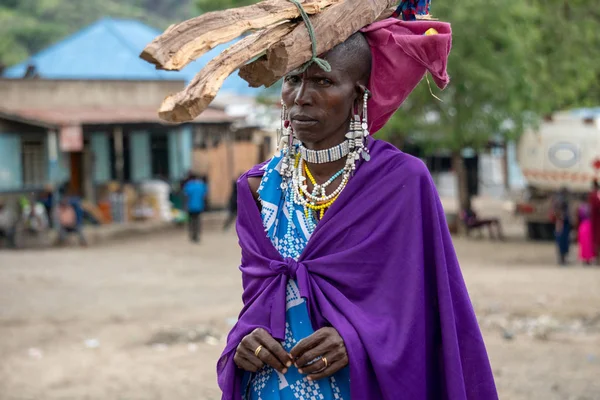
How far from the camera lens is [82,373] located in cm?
785

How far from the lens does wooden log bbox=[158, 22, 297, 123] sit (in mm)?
2336

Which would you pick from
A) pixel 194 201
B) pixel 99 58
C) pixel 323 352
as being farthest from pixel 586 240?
pixel 99 58

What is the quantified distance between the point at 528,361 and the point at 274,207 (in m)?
5.76

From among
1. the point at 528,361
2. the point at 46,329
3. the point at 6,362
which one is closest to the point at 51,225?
the point at 46,329

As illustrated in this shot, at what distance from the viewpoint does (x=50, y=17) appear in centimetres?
5450

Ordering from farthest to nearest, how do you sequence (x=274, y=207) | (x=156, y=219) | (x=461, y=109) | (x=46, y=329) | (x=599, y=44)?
(x=156, y=219), (x=599, y=44), (x=461, y=109), (x=46, y=329), (x=274, y=207)

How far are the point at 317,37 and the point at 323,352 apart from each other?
0.92 meters

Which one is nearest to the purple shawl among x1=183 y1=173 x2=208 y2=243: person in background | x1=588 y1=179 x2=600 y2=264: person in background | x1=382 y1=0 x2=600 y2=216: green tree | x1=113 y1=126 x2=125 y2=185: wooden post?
x1=588 y1=179 x2=600 y2=264: person in background

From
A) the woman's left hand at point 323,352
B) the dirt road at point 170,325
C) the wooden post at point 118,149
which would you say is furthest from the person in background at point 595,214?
the woman's left hand at point 323,352

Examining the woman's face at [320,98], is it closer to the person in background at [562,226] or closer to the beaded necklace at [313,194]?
the beaded necklace at [313,194]

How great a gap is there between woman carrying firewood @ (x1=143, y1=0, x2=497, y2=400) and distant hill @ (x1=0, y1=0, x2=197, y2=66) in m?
38.0

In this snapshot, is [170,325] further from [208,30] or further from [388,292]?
[208,30]

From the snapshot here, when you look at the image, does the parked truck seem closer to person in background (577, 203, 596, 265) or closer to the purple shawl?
person in background (577, 203, 596, 265)

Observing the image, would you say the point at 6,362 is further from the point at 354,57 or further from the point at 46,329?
the point at 354,57
